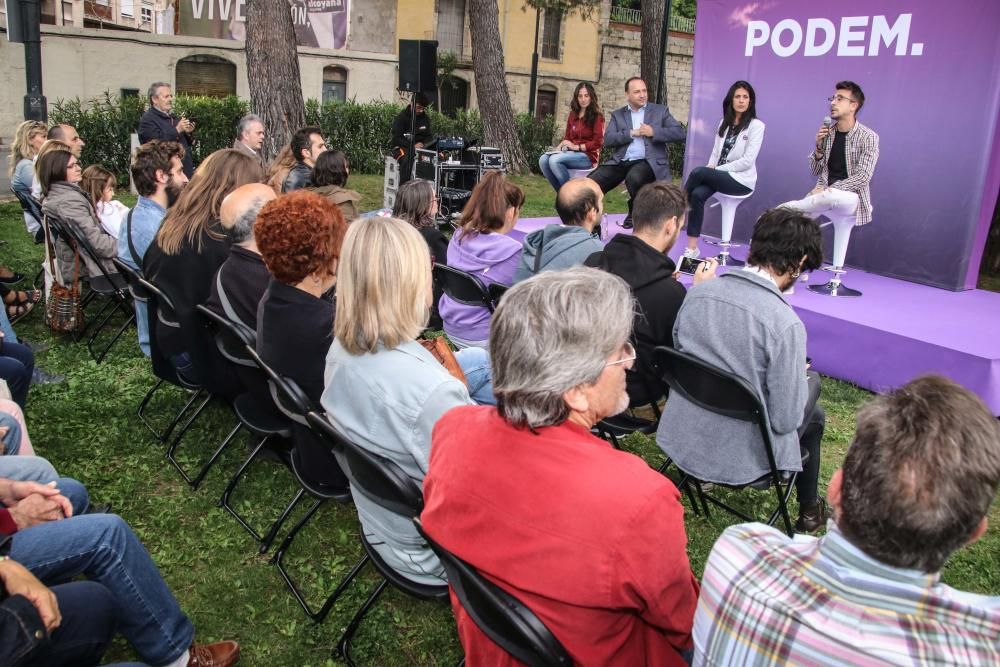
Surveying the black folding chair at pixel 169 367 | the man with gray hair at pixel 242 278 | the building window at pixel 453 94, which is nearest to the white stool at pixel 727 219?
the man with gray hair at pixel 242 278

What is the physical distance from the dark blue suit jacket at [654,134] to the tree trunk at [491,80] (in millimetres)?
6514

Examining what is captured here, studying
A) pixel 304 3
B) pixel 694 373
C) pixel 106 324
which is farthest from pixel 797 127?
pixel 304 3

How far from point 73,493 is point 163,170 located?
2441mm

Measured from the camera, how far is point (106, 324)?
555 centimetres

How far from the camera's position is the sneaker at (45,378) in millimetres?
4480

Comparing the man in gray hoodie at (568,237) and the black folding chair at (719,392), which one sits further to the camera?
the man in gray hoodie at (568,237)

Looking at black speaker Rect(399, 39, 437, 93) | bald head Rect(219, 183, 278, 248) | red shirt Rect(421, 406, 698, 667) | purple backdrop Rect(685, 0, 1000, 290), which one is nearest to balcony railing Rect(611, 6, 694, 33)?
black speaker Rect(399, 39, 437, 93)

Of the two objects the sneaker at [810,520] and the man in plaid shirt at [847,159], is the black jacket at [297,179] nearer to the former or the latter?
the man in plaid shirt at [847,159]

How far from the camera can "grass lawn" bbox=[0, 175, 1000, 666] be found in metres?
2.60

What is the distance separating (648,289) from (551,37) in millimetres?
27748

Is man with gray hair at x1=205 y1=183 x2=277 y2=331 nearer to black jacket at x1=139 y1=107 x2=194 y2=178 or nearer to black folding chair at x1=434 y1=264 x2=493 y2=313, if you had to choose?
black folding chair at x1=434 y1=264 x2=493 y2=313

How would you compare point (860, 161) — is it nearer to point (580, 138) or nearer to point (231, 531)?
point (580, 138)

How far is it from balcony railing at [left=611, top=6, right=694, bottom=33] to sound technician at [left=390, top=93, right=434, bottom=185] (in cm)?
2145

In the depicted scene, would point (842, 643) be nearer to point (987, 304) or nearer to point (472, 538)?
point (472, 538)
